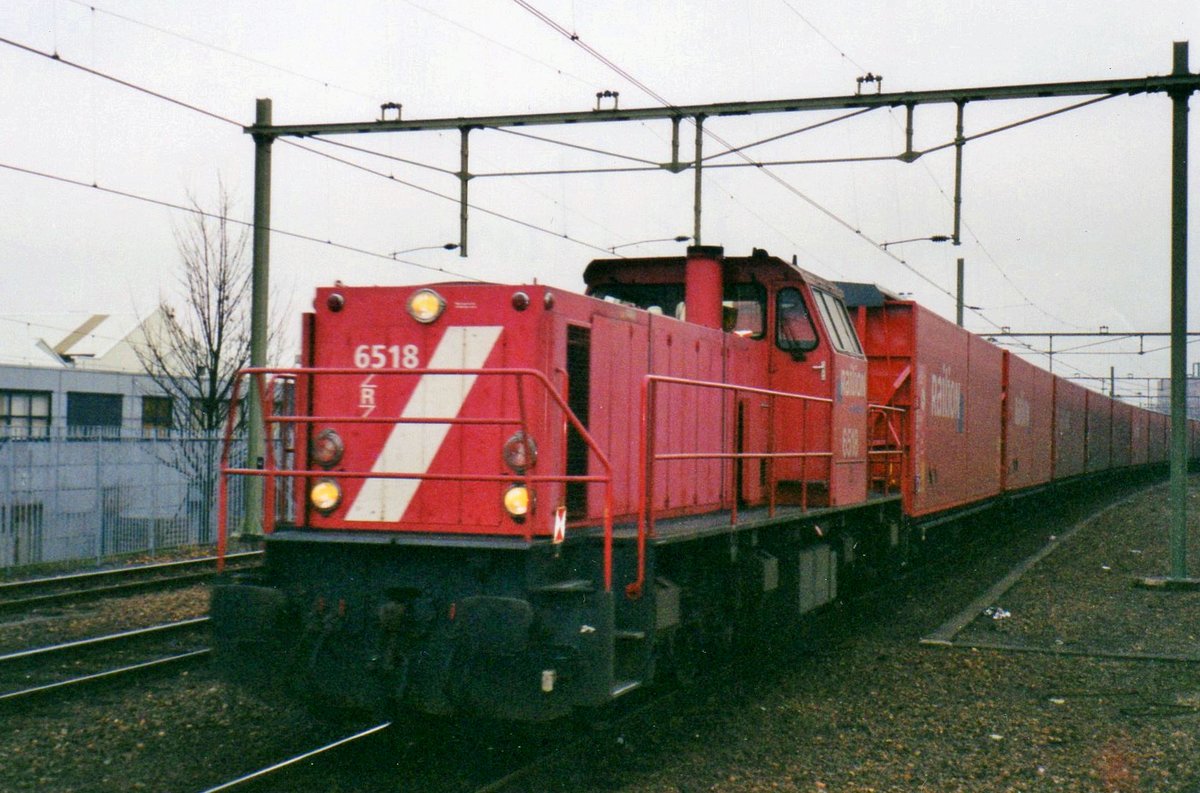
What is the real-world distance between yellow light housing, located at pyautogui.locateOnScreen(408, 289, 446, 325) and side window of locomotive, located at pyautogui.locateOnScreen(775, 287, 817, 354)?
3.57 meters

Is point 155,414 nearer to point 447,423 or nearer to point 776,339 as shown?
point 776,339

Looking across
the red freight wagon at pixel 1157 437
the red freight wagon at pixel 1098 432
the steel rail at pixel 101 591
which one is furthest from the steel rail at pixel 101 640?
the red freight wagon at pixel 1157 437

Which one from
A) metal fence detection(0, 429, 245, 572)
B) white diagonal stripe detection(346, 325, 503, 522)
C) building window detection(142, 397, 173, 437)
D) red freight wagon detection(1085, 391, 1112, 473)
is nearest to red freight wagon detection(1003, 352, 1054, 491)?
red freight wagon detection(1085, 391, 1112, 473)

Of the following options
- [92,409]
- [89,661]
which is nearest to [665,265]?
[89,661]

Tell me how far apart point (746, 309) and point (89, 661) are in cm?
578

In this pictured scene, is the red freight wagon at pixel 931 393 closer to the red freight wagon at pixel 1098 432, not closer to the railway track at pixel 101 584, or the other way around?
the railway track at pixel 101 584

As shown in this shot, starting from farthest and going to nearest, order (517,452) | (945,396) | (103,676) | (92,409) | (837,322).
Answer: (92,409) → (945,396) → (837,322) → (103,676) → (517,452)

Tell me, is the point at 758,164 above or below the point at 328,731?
above

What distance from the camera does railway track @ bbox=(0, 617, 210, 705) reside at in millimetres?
7840

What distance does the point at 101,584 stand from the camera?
13711 millimetres

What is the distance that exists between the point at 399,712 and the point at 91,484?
1295cm

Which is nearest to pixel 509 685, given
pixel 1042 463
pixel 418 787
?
pixel 418 787

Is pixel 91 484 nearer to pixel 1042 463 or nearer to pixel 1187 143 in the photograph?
pixel 1187 143

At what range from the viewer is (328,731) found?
22.3 feet
